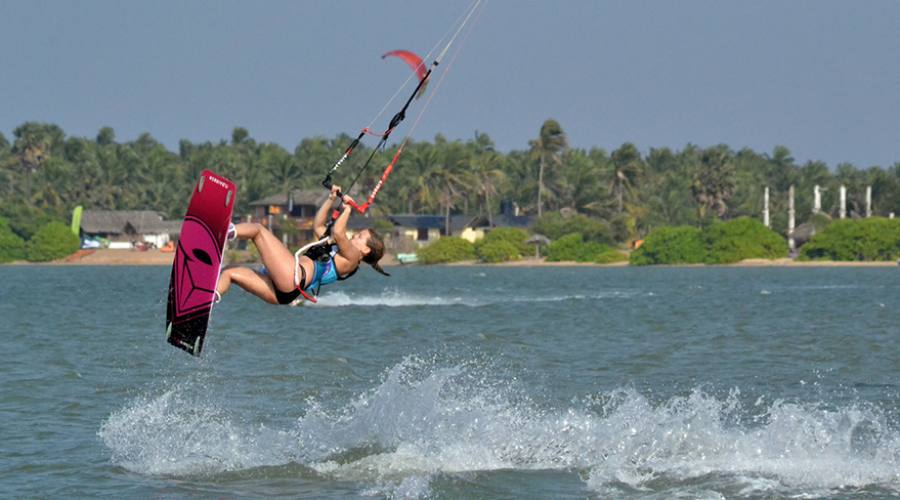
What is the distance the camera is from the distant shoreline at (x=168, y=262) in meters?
82.7

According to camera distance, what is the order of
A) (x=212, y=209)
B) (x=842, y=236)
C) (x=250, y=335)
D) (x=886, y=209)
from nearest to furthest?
(x=212, y=209), (x=250, y=335), (x=842, y=236), (x=886, y=209)

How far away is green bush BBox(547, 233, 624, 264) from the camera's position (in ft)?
284

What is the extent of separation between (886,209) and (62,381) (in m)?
86.5

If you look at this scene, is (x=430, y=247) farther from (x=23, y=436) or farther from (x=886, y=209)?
(x=23, y=436)

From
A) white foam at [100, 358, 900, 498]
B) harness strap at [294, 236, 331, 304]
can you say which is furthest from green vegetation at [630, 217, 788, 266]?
harness strap at [294, 236, 331, 304]

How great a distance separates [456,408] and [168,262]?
3188 inches

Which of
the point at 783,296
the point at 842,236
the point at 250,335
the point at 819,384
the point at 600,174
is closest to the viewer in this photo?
the point at 819,384

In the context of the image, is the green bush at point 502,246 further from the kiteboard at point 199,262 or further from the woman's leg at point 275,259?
the kiteboard at point 199,262

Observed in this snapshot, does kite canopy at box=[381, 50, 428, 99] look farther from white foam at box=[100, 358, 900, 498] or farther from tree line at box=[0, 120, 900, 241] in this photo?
tree line at box=[0, 120, 900, 241]

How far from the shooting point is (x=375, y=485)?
1079cm

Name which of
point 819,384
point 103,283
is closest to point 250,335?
point 819,384

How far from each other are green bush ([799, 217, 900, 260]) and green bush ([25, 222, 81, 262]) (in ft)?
162

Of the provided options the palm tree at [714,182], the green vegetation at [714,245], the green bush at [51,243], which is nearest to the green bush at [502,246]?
the green vegetation at [714,245]

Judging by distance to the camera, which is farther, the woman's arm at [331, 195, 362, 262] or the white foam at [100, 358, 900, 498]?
the white foam at [100, 358, 900, 498]
